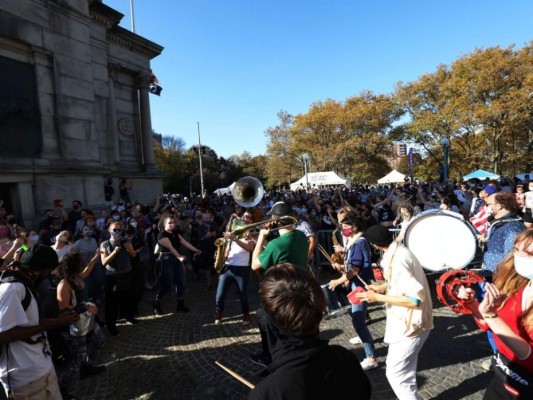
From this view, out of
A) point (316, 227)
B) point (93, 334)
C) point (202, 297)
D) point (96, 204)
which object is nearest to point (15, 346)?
point (93, 334)

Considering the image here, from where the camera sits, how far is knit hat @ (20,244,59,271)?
2547 mm

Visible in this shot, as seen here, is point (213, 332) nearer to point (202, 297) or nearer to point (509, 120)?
point (202, 297)

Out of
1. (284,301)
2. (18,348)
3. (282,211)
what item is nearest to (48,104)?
(282,211)

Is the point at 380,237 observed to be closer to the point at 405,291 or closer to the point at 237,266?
the point at 405,291

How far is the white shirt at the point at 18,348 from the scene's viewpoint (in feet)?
7.50

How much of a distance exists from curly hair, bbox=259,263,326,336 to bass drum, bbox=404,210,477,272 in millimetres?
3703

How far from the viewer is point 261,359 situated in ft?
13.3

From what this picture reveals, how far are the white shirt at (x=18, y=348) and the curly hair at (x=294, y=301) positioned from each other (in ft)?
6.85

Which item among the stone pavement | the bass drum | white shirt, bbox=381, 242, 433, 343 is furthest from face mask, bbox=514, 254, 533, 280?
the bass drum

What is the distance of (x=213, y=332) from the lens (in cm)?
509

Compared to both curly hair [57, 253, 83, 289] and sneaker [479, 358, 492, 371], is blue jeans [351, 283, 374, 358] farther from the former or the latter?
curly hair [57, 253, 83, 289]

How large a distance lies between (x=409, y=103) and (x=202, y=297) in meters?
36.5

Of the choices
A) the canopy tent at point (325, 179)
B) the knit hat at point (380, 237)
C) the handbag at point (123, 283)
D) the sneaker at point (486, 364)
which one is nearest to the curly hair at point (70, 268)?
the handbag at point (123, 283)

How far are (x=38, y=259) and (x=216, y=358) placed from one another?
275 cm
